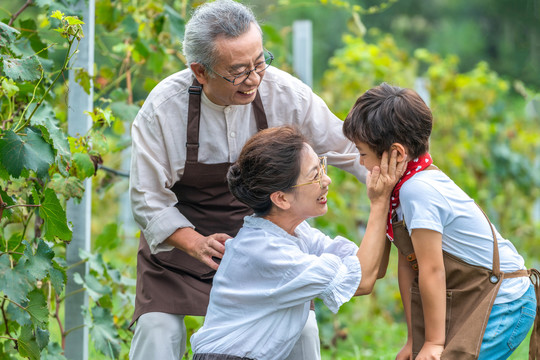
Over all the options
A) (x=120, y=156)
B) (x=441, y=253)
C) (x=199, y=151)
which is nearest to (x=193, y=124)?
(x=199, y=151)

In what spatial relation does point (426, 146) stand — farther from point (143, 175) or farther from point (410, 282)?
point (143, 175)

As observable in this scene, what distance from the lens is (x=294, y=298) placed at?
243cm

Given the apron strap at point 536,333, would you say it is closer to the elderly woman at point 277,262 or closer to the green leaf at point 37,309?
the elderly woman at point 277,262

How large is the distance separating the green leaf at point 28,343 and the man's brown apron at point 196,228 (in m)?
0.39

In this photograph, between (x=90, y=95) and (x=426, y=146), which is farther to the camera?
(x=90, y=95)

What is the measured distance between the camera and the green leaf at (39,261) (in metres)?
2.61

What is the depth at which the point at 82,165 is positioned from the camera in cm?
308

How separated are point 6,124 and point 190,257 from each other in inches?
34.3

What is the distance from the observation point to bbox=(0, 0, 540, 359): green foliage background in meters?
2.67

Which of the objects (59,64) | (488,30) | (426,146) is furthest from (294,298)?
(488,30)

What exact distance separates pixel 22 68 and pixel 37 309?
796 mm

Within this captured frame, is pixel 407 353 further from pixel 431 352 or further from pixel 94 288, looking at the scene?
pixel 94 288

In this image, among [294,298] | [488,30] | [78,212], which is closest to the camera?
[294,298]

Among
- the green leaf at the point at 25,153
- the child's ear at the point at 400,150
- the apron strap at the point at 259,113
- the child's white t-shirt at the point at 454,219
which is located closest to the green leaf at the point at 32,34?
the green leaf at the point at 25,153
